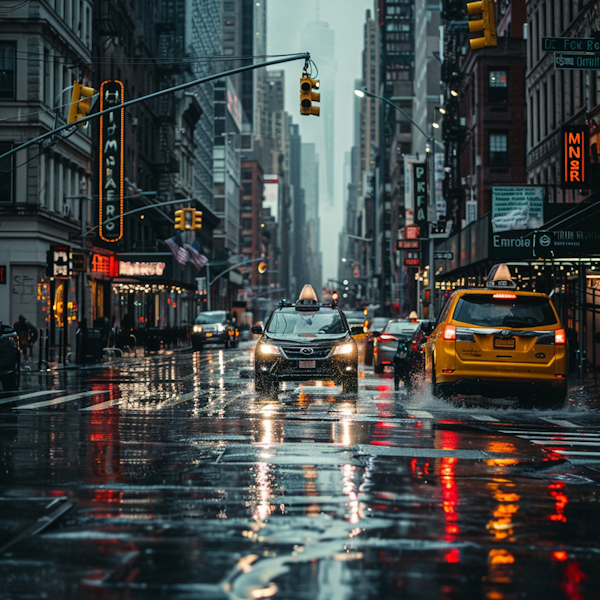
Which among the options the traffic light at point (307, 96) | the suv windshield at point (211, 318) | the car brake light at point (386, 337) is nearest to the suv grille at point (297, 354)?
the traffic light at point (307, 96)

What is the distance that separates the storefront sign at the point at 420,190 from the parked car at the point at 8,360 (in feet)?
128

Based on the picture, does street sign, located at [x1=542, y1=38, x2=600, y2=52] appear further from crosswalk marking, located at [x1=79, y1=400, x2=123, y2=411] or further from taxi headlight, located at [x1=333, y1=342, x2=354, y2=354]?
crosswalk marking, located at [x1=79, y1=400, x2=123, y2=411]

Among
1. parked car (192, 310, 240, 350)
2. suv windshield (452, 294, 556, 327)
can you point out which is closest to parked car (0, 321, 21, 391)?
suv windshield (452, 294, 556, 327)

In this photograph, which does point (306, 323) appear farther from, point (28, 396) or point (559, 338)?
point (559, 338)

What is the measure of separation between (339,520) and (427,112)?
4214 inches

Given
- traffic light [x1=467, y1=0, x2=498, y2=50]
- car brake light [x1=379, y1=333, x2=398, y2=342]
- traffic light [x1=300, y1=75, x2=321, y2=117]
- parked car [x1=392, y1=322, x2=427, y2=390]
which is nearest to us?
traffic light [x1=467, y1=0, x2=498, y2=50]

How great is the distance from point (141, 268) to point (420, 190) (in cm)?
1710

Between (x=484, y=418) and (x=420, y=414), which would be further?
(x=420, y=414)

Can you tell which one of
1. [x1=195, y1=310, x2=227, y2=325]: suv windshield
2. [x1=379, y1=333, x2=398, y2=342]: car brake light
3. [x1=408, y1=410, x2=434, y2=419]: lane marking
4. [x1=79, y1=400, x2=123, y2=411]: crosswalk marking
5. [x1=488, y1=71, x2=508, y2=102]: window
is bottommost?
[x1=408, y1=410, x2=434, y2=419]: lane marking

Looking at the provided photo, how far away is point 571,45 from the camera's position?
20.2 meters

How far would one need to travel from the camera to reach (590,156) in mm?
32188

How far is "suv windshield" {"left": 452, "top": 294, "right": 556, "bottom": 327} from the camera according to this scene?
655 inches

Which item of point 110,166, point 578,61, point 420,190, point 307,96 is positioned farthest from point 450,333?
point 420,190

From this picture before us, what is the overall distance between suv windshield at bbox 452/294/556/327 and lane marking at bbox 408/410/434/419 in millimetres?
1657
